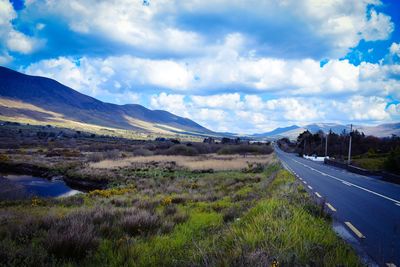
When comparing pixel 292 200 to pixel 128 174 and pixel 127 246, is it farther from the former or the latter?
pixel 128 174

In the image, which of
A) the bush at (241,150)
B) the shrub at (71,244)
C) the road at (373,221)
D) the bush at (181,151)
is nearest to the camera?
the shrub at (71,244)

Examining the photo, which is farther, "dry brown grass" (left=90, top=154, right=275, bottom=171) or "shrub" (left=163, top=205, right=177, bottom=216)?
"dry brown grass" (left=90, top=154, right=275, bottom=171)

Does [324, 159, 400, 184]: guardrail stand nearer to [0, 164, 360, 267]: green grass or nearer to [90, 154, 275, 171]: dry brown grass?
[90, 154, 275, 171]: dry brown grass

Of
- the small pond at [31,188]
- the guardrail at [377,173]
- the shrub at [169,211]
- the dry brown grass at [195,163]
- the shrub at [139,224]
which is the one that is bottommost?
the small pond at [31,188]

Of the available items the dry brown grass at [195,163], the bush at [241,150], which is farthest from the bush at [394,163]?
the bush at [241,150]

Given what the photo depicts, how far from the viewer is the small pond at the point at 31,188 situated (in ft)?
71.0

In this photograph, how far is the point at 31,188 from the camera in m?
Answer: 28.5

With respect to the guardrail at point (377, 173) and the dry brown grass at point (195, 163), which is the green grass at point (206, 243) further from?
the dry brown grass at point (195, 163)

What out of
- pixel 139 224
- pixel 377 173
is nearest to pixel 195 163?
pixel 377 173

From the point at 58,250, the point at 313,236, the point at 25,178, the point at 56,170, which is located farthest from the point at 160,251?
the point at 56,170

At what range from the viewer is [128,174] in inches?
1398

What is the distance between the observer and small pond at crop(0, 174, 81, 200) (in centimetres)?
2164

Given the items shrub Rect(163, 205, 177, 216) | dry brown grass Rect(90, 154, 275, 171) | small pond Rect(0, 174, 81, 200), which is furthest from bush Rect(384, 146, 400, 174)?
small pond Rect(0, 174, 81, 200)

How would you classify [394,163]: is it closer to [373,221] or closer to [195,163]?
[195,163]
